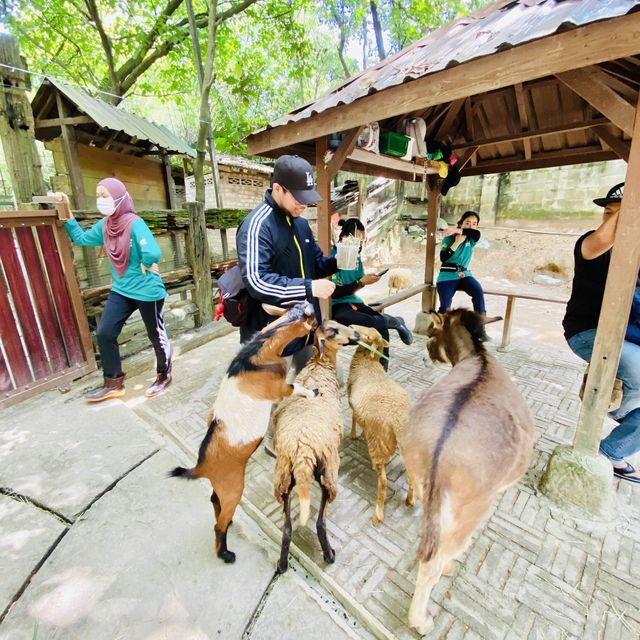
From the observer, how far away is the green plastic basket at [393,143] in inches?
182

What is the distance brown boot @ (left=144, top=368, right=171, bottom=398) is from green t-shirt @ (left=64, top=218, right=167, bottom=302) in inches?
41.8

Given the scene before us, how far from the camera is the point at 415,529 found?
2.51m

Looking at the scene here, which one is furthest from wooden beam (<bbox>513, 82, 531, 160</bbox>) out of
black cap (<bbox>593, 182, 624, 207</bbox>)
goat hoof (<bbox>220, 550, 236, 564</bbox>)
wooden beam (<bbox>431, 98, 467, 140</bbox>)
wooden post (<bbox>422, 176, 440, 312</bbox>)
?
goat hoof (<bbox>220, 550, 236, 564</bbox>)

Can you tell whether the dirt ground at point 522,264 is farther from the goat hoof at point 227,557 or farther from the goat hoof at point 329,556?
the goat hoof at point 227,557

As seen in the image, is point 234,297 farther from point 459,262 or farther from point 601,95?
point 459,262

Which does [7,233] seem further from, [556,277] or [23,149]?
[556,277]

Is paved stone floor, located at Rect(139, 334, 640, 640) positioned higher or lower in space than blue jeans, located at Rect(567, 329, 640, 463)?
lower

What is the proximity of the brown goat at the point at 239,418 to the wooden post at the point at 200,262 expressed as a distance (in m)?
4.79

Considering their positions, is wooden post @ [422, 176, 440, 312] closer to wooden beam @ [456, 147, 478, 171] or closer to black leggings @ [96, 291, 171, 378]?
wooden beam @ [456, 147, 478, 171]

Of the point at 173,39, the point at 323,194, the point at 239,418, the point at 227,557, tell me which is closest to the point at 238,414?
the point at 239,418

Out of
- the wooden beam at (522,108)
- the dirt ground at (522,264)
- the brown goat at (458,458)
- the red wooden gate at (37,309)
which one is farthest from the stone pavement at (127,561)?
the dirt ground at (522,264)

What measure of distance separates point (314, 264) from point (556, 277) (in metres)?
11.9

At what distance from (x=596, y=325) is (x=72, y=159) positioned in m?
8.79

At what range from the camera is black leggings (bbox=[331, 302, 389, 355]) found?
14.4 ft
